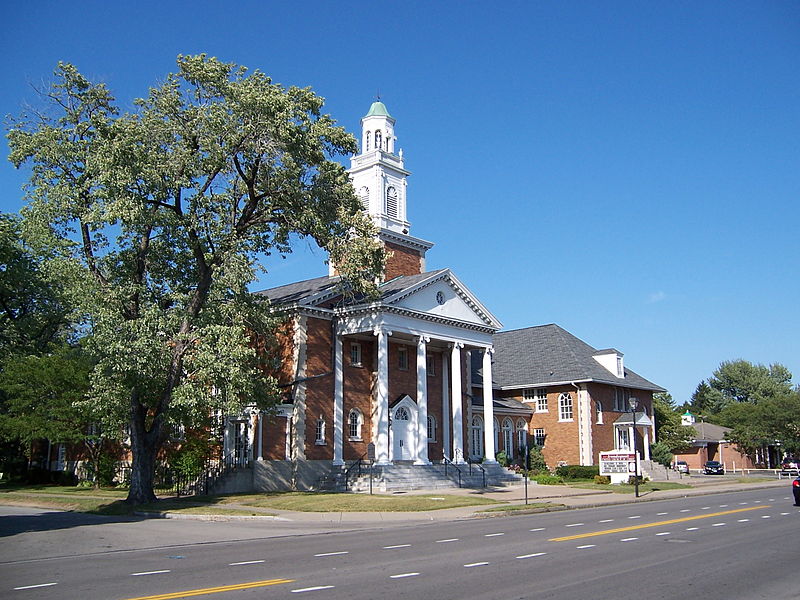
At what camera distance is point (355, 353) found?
130ft

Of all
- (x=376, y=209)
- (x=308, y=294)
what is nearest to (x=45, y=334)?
(x=308, y=294)

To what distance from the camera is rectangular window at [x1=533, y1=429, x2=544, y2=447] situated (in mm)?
51594

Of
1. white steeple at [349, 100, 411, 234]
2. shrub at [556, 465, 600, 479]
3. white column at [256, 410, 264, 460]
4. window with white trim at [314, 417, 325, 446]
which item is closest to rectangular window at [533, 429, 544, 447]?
shrub at [556, 465, 600, 479]

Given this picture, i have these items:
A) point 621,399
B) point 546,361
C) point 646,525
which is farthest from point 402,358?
point 646,525

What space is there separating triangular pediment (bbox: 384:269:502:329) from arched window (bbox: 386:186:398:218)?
6951 millimetres

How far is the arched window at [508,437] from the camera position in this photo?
165 ft

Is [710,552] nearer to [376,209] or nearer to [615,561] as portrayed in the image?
[615,561]

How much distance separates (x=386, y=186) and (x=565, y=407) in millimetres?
19517

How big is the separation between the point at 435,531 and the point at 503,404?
32161mm

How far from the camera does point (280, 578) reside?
446 inches

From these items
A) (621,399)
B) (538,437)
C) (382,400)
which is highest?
(621,399)

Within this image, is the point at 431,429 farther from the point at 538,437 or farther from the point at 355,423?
the point at 538,437

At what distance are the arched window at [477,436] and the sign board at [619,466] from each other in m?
8.38

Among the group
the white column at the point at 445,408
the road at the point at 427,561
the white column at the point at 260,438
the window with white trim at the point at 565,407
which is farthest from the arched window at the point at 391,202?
the road at the point at 427,561
